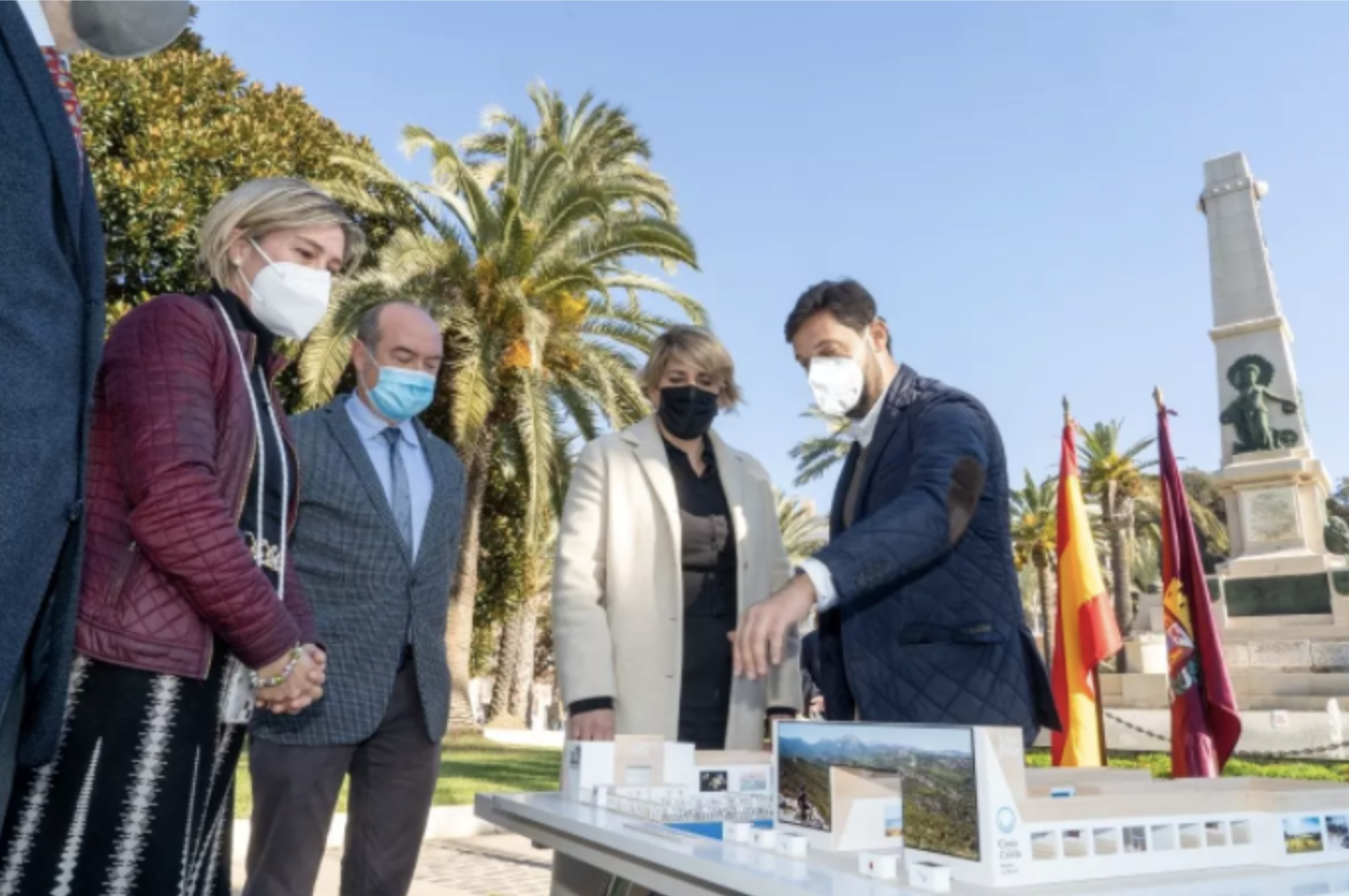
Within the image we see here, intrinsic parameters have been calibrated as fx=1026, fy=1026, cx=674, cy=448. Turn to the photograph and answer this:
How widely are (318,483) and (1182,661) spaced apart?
5.81m

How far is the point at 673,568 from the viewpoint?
2818 millimetres

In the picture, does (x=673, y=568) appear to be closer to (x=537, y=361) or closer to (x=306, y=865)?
(x=306, y=865)

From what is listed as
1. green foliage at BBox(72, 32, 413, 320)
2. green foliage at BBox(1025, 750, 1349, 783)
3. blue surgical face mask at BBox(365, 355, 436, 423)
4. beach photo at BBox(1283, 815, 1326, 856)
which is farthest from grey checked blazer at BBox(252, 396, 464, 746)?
green foliage at BBox(72, 32, 413, 320)

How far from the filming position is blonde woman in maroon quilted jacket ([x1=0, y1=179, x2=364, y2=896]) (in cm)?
158

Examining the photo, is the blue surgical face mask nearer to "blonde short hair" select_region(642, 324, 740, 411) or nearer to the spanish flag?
"blonde short hair" select_region(642, 324, 740, 411)

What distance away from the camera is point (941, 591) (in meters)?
2.19

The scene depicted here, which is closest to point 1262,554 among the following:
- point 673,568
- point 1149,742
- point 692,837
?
point 1149,742

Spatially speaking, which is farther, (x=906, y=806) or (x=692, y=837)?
(x=692, y=837)

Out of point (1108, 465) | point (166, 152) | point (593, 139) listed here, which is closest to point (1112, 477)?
point (1108, 465)

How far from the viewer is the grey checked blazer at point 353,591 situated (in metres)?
2.49

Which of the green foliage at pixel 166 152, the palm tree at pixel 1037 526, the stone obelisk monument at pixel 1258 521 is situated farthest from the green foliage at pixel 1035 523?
the green foliage at pixel 166 152

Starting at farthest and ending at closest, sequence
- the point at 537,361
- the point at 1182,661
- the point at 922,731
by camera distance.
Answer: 1. the point at 537,361
2. the point at 1182,661
3. the point at 922,731

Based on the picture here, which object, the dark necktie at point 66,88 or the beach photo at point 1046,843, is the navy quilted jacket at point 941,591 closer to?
the beach photo at point 1046,843

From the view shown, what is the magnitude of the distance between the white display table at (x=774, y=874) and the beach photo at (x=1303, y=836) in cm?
2
